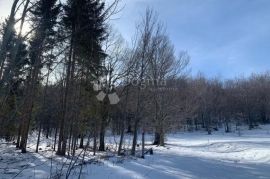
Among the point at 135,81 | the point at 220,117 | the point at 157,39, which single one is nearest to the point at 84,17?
the point at 135,81

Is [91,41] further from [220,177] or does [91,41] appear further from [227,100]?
[227,100]

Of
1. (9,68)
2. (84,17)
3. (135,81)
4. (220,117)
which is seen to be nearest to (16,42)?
(9,68)

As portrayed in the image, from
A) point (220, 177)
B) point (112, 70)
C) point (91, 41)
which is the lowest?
point (220, 177)

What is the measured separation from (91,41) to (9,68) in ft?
2.53

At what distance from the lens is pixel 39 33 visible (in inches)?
92.7

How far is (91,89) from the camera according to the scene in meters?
24.3

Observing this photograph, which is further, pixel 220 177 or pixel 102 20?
pixel 220 177

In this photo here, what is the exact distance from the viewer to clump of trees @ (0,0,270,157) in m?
2.39

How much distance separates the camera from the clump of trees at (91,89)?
7.86ft

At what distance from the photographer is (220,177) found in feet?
36.5

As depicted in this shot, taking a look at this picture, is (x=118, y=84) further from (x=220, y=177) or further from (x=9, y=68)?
(x=9, y=68)

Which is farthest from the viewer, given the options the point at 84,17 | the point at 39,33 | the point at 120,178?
the point at 120,178

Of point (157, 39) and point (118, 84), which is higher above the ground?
point (157, 39)

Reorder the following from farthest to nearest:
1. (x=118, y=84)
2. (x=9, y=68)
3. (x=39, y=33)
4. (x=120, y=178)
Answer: (x=118, y=84) → (x=120, y=178) → (x=39, y=33) → (x=9, y=68)
